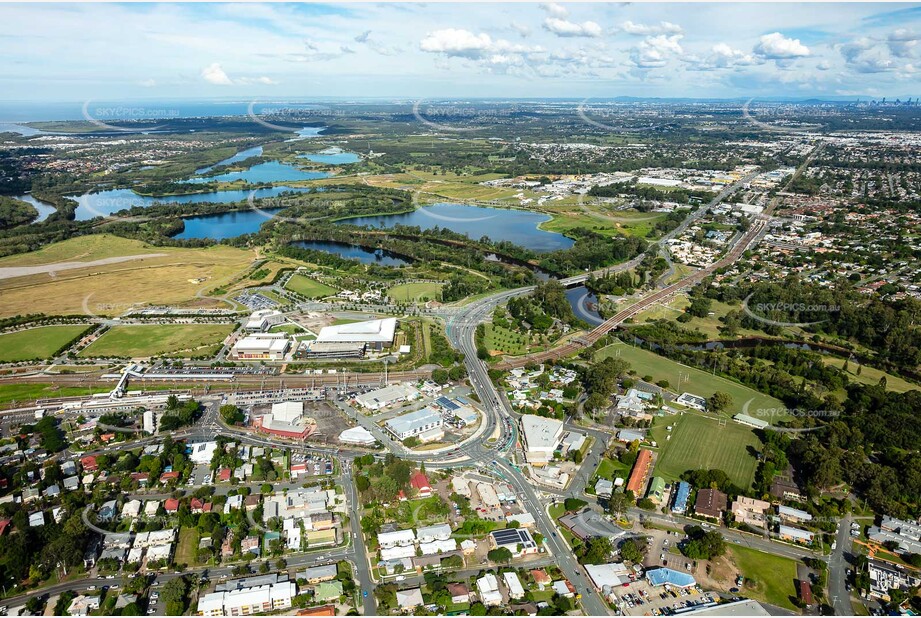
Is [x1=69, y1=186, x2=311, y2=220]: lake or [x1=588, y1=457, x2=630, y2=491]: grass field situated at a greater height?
[x1=69, y1=186, x2=311, y2=220]: lake

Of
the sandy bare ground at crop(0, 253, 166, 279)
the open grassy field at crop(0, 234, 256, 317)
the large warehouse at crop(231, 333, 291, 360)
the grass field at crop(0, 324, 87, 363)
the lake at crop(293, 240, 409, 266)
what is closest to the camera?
the large warehouse at crop(231, 333, 291, 360)

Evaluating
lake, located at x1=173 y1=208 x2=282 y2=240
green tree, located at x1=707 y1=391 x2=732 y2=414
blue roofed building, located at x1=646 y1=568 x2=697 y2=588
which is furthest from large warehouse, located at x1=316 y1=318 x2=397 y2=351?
lake, located at x1=173 y1=208 x2=282 y2=240

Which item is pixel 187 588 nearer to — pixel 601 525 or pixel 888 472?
pixel 601 525

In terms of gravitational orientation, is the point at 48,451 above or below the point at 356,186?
below

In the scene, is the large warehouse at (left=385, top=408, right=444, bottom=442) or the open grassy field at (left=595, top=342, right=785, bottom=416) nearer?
the large warehouse at (left=385, top=408, right=444, bottom=442)

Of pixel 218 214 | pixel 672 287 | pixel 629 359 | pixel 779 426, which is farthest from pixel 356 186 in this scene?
pixel 779 426

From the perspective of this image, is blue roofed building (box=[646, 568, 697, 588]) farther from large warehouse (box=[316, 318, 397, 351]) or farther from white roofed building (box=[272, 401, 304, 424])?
large warehouse (box=[316, 318, 397, 351])

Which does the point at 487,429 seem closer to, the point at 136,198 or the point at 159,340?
the point at 159,340

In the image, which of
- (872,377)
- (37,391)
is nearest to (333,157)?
(37,391)
